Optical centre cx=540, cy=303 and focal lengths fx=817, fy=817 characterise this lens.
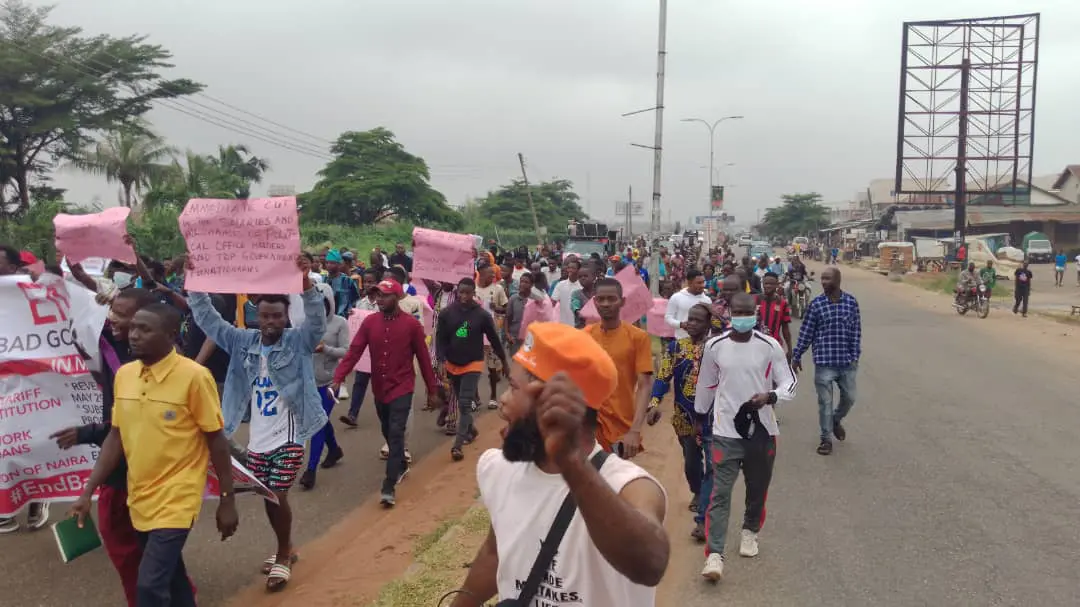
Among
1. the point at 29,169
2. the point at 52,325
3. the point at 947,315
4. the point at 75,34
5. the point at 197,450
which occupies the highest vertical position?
the point at 75,34

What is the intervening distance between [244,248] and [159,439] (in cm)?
188

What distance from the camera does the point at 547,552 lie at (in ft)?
6.48

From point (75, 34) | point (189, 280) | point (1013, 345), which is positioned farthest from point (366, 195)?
point (189, 280)

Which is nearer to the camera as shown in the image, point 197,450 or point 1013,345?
point 197,450

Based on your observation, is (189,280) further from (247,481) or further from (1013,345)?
(1013,345)

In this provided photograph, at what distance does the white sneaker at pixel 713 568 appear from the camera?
16.2 feet

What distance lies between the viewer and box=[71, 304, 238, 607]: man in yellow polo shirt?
363 cm

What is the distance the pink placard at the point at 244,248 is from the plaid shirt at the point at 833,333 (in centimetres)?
494

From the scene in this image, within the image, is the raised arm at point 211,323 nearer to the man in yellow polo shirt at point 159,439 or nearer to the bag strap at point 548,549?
the man in yellow polo shirt at point 159,439

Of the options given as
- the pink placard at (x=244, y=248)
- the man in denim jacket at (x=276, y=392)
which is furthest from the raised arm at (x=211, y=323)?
the pink placard at (x=244, y=248)

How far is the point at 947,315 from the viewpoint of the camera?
2358 centimetres

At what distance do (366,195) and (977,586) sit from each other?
1316 inches

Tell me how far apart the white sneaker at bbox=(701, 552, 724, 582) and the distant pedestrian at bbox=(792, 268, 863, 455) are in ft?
11.1

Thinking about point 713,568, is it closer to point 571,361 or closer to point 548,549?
point 548,549
